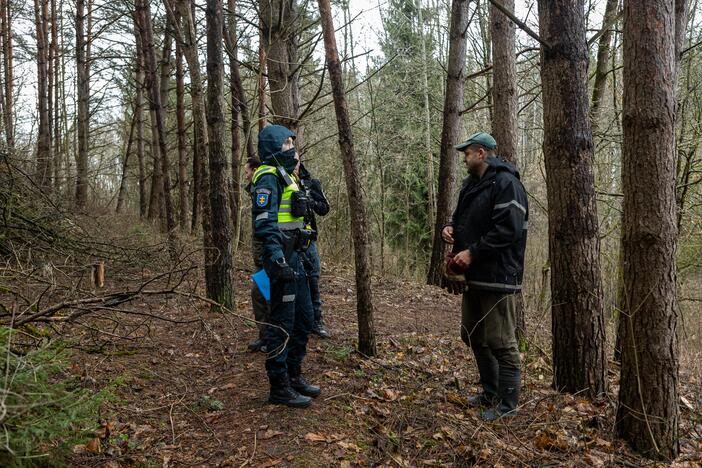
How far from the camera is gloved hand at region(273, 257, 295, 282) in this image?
3.96m

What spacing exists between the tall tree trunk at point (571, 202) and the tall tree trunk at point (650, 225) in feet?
2.09

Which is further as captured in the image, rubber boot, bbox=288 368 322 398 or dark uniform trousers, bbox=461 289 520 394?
rubber boot, bbox=288 368 322 398

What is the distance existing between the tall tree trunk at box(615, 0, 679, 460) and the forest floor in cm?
40

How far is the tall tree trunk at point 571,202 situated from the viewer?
4449 millimetres

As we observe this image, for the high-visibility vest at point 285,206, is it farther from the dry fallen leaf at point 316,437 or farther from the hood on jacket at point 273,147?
the dry fallen leaf at point 316,437

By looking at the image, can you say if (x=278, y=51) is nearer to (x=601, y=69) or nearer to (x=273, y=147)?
(x=273, y=147)

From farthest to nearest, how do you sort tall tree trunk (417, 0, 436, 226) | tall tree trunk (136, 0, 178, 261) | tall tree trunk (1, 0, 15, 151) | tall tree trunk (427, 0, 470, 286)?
tall tree trunk (417, 0, 436, 226)
tall tree trunk (1, 0, 15, 151)
tall tree trunk (136, 0, 178, 261)
tall tree trunk (427, 0, 470, 286)

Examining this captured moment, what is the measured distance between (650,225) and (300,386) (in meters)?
3.03

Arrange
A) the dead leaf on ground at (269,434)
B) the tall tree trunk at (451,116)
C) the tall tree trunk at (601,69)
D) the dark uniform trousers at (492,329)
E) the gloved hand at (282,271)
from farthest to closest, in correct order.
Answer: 1. the tall tree trunk at (601,69)
2. the tall tree trunk at (451,116)
3. the dark uniform trousers at (492,329)
4. the gloved hand at (282,271)
5. the dead leaf on ground at (269,434)

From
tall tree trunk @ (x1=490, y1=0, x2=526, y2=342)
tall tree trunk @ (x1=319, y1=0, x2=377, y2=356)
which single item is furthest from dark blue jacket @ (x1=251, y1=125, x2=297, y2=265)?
tall tree trunk @ (x1=490, y1=0, x2=526, y2=342)

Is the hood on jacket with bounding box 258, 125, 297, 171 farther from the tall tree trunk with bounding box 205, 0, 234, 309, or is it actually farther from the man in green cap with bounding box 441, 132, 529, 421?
the tall tree trunk with bounding box 205, 0, 234, 309

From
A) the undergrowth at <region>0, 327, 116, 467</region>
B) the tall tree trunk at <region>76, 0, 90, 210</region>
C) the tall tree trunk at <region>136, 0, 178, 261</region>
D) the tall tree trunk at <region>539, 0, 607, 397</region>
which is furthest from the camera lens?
the tall tree trunk at <region>76, 0, 90, 210</region>

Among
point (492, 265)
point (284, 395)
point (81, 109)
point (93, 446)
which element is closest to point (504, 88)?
point (492, 265)

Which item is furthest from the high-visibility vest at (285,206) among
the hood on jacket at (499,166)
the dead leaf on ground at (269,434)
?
the hood on jacket at (499,166)
